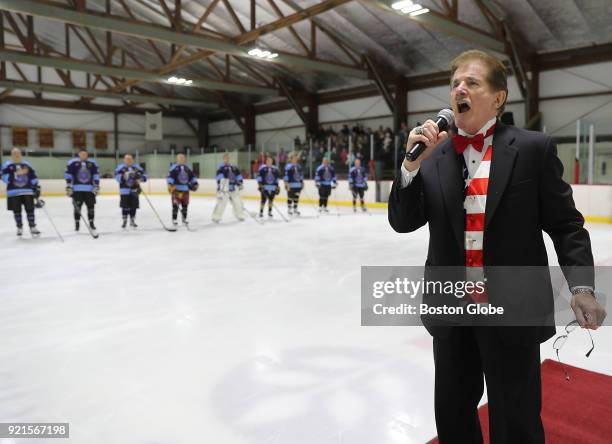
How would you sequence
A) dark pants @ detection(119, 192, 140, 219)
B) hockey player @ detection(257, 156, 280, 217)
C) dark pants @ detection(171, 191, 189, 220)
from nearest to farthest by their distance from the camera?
dark pants @ detection(119, 192, 140, 219) → dark pants @ detection(171, 191, 189, 220) → hockey player @ detection(257, 156, 280, 217)

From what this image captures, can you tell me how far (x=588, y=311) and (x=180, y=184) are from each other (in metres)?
8.14

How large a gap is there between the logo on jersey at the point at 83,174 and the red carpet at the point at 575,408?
23.3ft

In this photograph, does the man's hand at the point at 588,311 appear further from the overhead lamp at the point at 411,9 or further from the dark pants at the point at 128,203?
the overhead lamp at the point at 411,9

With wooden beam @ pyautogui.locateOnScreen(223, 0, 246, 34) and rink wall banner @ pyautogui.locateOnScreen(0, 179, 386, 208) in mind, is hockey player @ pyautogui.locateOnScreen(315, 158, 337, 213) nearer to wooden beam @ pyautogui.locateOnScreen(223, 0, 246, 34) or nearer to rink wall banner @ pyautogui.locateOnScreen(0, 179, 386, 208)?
rink wall banner @ pyautogui.locateOnScreen(0, 179, 386, 208)

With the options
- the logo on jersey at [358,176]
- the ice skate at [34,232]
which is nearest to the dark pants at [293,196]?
the logo on jersey at [358,176]

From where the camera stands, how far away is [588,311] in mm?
1146

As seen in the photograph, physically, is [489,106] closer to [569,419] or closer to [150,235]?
[569,419]

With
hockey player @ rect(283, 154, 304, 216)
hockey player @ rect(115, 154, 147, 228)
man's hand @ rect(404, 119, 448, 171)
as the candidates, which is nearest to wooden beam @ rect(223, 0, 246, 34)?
hockey player @ rect(283, 154, 304, 216)

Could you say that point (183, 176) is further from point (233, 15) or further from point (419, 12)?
point (419, 12)

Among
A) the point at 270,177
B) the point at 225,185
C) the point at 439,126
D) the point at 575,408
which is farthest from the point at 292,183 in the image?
the point at 439,126

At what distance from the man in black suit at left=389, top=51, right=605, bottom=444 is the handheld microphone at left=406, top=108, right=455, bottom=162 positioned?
0.6 inches

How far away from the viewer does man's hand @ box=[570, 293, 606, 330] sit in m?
1.14

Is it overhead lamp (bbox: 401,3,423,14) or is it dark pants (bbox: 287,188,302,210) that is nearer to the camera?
overhead lamp (bbox: 401,3,423,14)

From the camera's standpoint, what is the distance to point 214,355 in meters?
2.55
